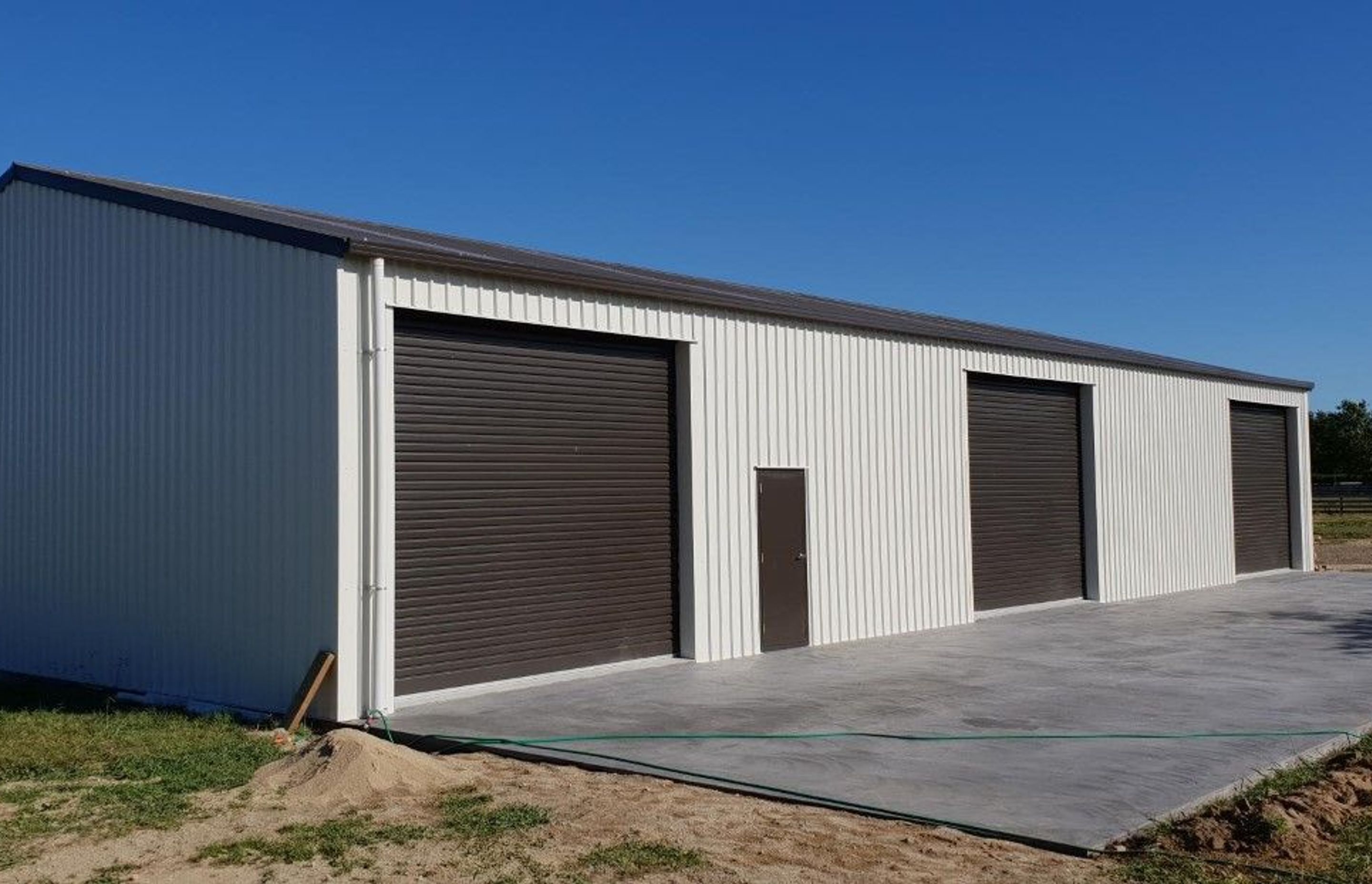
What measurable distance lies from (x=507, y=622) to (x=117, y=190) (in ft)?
18.2

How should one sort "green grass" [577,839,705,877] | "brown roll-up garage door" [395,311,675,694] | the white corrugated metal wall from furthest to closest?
the white corrugated metal wall → "brown roll-up garage door" [395,311,675,694] → "green grass" [577,839,705,877]

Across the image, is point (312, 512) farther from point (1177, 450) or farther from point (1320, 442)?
point (1320, 442)

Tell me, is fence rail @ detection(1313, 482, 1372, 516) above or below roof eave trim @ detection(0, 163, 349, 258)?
below

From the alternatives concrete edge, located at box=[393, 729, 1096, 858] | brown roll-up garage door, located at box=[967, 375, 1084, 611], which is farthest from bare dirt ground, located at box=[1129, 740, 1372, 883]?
brown roll-up garage door, located at box=[967, 375, 1084, 611]

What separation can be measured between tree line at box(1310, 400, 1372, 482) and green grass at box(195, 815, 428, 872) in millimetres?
72083

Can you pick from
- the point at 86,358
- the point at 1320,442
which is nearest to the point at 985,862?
the point at 86,358

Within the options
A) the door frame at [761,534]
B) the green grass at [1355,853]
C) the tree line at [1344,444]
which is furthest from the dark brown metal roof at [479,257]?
the tree line at [1344,444]

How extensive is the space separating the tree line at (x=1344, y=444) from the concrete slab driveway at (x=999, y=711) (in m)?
62.4

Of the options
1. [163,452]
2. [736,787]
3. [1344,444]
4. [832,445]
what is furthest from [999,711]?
[1344,444]

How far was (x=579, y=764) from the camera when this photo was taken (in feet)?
26.9

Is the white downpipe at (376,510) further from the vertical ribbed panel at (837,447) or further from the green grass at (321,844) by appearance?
the green grass at (321,844)

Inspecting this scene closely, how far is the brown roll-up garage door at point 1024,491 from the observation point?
58.1 ft

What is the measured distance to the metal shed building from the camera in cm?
1027

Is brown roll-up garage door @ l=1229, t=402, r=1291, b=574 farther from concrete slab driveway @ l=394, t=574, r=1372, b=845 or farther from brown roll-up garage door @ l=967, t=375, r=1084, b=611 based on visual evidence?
concrete slab driveway @ l=394, t=574, r=1372, b=845
